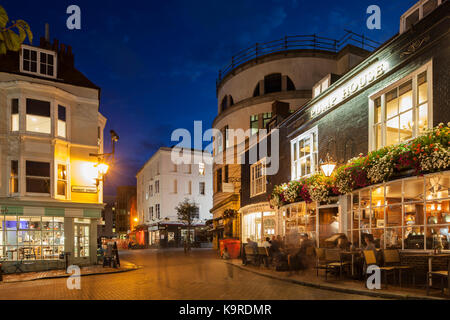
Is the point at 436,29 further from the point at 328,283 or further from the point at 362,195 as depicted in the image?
the point at 328,283

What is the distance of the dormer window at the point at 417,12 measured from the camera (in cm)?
1011

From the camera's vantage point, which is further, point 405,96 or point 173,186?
point 173,186

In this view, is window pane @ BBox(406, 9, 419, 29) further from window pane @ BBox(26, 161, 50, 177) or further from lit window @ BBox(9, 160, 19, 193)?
lit window @ BBox(9, 160, 19, 193)

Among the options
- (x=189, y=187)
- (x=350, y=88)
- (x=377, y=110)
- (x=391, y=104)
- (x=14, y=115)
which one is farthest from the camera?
(x=189, y=187)

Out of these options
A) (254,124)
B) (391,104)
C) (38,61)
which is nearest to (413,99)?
(391,104)

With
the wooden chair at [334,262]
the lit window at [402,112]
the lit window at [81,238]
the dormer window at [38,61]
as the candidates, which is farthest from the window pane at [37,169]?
the lit window at [402,112]

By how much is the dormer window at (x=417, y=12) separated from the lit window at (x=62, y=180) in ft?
53.7

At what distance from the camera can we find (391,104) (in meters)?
11.2

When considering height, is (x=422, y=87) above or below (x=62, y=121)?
below

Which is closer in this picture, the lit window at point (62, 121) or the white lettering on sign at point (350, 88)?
the white lettering on sign at point (350, 88)

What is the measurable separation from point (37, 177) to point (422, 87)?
1681cm

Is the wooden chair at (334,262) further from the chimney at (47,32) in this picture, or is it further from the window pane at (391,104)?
the chimney at (47,32)

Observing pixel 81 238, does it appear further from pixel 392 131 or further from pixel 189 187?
pixel 189 187
